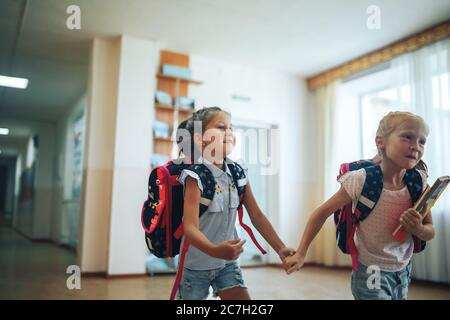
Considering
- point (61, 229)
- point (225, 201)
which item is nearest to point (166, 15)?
point (225, 201)

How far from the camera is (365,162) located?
0.91 metres

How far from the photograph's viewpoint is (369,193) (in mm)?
809

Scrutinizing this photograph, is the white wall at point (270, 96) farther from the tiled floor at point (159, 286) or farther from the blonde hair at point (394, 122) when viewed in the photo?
the blonde hair at point (394, 122)

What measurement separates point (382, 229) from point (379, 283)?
13 centimetres

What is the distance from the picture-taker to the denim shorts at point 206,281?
88cm

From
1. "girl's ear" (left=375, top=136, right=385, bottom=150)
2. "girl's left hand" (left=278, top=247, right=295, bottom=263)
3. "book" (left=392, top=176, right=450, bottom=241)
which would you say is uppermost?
"girl's ear" (left=375, top=136, right=385, bottom=150)

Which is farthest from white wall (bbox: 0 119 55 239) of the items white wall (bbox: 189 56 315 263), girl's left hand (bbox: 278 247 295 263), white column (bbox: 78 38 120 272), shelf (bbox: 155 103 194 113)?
girl's left hand (bbox: 278 247 295 263)

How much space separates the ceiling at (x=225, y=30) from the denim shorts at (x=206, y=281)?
1869mm

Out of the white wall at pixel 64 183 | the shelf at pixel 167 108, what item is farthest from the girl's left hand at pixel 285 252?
the white wall at pixel 64 183

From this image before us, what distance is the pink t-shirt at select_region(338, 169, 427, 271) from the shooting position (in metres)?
0.82

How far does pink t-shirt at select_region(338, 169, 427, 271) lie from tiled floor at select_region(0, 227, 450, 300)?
978 mm

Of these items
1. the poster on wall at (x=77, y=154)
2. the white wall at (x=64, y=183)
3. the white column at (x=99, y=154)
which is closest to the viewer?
the white column at (x=99, y=154)

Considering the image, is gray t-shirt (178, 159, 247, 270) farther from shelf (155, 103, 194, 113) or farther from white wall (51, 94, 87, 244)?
white wall (51, 94, 87, 244)

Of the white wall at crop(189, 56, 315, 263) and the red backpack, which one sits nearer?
the red backpack
